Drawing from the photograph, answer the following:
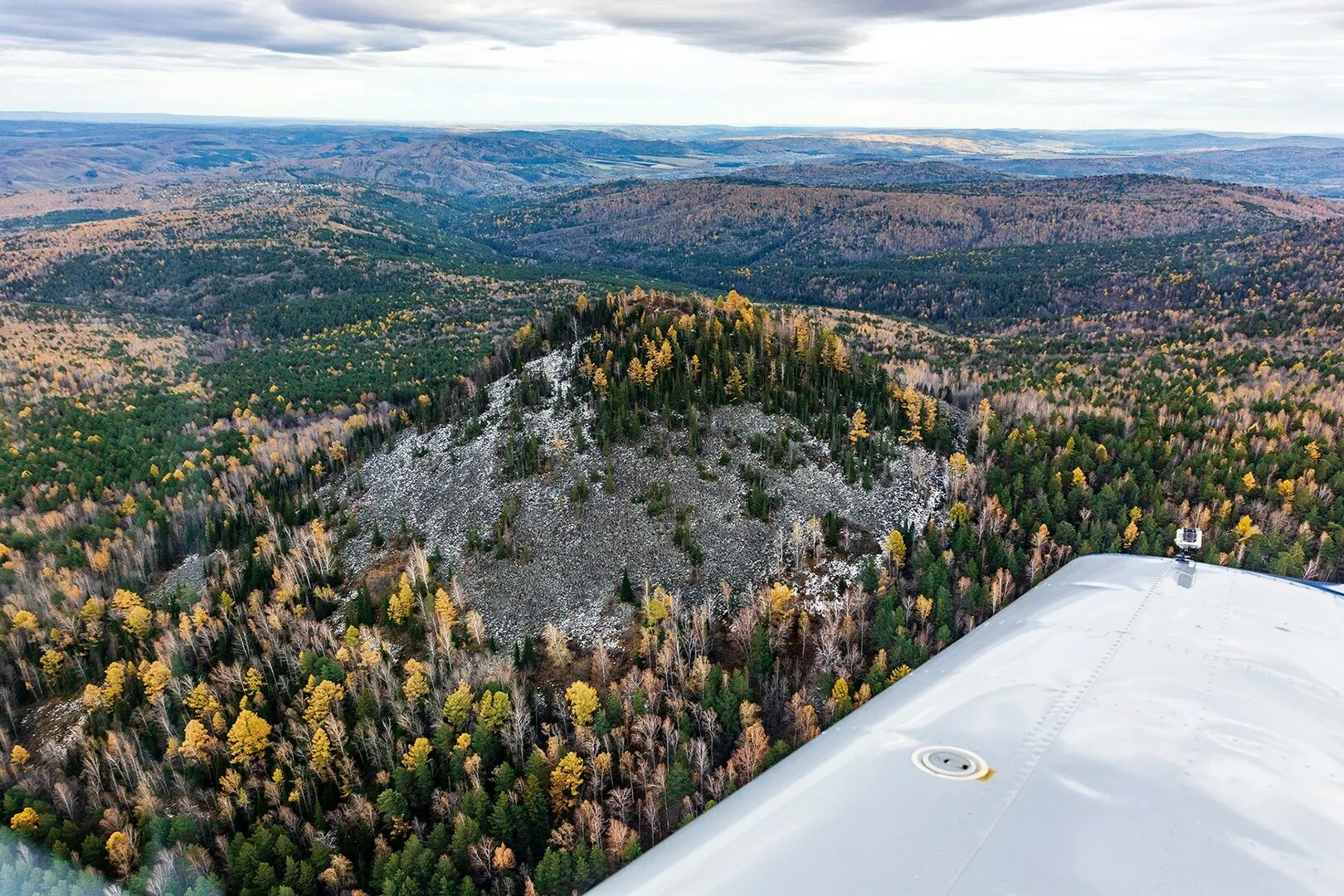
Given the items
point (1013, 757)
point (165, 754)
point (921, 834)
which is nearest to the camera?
point (921, 834)

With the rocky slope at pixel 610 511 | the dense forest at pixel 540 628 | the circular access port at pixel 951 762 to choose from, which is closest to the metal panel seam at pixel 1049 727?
the circular access port at pixel 951 762

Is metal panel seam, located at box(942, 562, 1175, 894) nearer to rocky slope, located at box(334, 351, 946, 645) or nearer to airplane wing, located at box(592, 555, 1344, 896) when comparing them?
airplane wing, located at box(592, 555, 1344, 896)

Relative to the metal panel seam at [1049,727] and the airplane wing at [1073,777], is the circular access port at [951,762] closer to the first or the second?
the airplane wing at [1073,777]

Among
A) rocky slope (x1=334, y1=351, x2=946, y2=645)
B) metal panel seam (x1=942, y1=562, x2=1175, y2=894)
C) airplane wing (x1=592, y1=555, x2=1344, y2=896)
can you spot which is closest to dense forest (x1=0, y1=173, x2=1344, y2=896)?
rocky slope (x1=334, y1=351, x2=946, y2=645)

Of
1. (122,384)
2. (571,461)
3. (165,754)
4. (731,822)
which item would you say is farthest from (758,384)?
(122,384)

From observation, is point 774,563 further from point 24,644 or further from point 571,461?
point 24,644

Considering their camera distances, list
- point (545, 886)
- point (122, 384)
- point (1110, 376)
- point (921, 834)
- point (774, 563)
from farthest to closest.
A: point (122, 384) < point (1110, 376) < point (774, 563) < point (545, 886) < point (921, 834)
